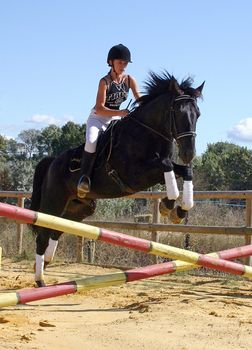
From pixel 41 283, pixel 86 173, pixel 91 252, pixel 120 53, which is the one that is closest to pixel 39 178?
pixel 41 283

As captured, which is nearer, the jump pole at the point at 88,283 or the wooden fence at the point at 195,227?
the jump pole at the point at 88,283

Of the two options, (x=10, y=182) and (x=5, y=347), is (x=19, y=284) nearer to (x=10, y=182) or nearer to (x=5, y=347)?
(x=5, y=347)

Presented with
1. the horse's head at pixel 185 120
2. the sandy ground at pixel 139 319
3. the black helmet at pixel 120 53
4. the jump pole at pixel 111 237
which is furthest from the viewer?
the black helmet at pixel 120 53

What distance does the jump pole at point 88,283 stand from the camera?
3838mm

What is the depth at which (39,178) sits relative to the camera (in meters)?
8.52

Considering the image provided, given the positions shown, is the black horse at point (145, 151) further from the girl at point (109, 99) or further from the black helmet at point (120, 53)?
the black helmet at point (120, 53)

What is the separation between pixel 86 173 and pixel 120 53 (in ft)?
4.71

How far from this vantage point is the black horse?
19.8 feet

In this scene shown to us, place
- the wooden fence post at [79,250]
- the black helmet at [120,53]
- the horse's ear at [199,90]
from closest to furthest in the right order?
→ the horse's ear at [199,90]
the black helmet at [120,53]
the wooden fence post at [79,250]

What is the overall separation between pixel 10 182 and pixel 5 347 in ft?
82.6

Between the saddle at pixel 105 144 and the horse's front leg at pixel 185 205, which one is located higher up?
the saddle at pixel 105 144

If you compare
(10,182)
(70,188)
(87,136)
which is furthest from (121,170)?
(10,182)

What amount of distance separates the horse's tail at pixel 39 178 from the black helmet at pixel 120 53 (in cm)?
211

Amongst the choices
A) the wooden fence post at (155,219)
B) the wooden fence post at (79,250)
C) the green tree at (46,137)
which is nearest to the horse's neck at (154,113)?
the wooden fence post at (155,219)
